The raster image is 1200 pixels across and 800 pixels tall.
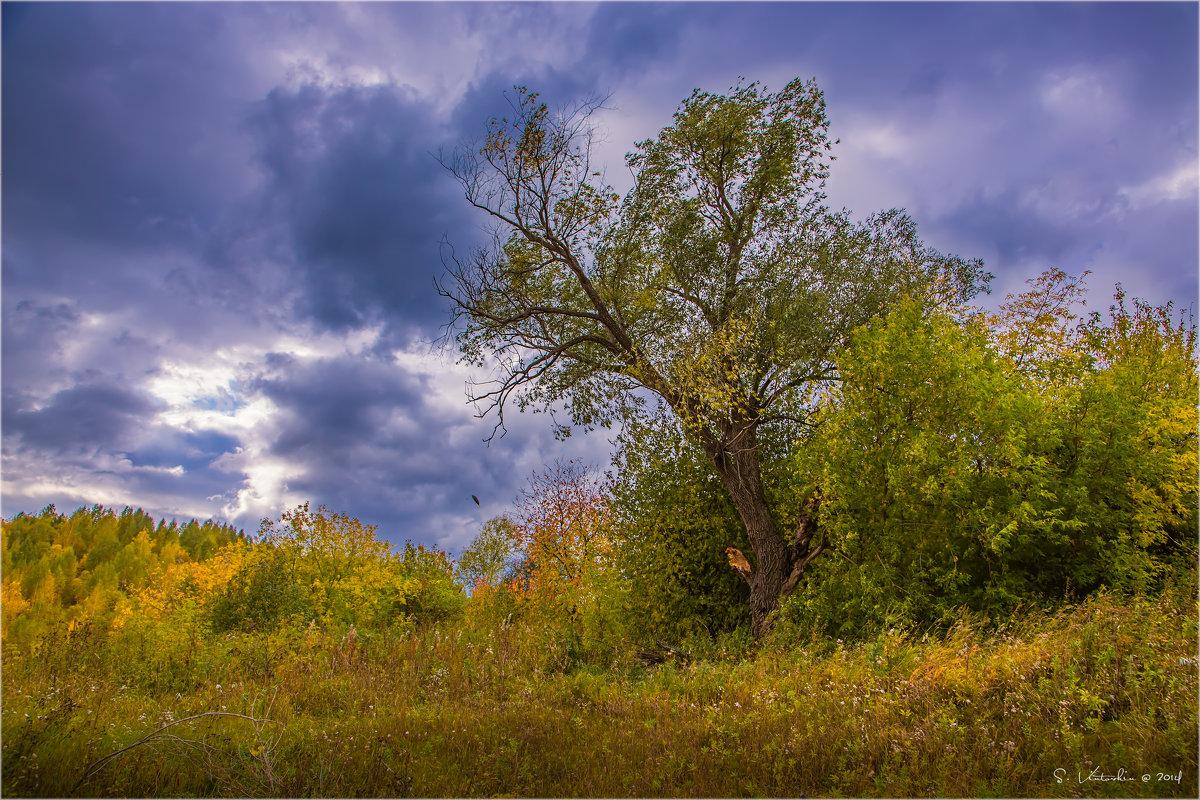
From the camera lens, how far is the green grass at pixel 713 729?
5.65 metres

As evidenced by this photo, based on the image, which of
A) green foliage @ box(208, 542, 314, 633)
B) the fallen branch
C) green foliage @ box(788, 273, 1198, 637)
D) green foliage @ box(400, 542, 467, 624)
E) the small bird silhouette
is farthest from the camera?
green foliage @ box(400, 542, 467, 624)

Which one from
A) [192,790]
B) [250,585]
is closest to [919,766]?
[192,790]

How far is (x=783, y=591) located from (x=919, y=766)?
801 cm

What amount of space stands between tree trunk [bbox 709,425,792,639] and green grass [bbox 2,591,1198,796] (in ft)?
13.8

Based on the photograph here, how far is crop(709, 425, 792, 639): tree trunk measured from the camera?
1397 centimetres

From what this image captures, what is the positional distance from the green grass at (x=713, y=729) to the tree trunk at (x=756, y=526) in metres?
4.20

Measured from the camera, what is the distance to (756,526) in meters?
14.3

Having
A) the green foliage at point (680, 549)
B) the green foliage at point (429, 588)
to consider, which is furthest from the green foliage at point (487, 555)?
the green foliage at point (680, 549)

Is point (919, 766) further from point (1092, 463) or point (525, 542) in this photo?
point (525, 542)

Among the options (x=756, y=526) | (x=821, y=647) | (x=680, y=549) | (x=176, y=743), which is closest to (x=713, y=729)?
(x=821, y=647)

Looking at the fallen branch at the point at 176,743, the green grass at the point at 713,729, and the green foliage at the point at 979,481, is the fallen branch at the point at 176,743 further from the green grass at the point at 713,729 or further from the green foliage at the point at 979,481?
the green foliage at the point at 979,481

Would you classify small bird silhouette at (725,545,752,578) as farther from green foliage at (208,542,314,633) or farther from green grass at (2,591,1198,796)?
green foliage at (208,542,314,633)

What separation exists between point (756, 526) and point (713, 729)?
25.3 ft

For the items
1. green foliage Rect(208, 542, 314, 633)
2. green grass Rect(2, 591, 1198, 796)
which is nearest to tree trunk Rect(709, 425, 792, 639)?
green grass Rect(2, 591, 1198, 796)
